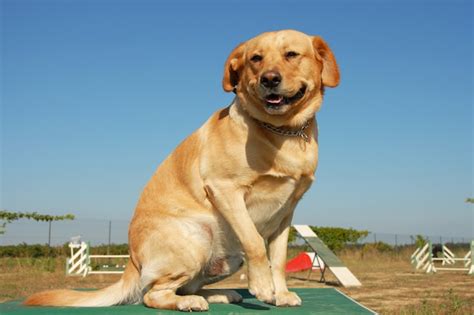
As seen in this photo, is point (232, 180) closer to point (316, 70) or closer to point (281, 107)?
point (281, 107)

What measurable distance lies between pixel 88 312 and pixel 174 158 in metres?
1.36

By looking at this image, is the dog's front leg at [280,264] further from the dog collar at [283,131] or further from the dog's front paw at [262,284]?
the dog collar at [283,131]

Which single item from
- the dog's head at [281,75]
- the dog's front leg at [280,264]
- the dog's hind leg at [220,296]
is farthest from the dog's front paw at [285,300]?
the dog's head at [281,75]

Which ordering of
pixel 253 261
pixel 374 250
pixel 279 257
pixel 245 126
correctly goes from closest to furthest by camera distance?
1. pixel 253 261
2. pixel 245 126
3. pixel 279 257
4. pixel 374 250

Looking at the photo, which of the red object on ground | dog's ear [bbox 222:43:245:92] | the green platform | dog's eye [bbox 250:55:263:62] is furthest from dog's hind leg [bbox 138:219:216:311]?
the red object on ground

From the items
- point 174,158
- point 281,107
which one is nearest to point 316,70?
point 281,107

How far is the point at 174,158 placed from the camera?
13.7 ft

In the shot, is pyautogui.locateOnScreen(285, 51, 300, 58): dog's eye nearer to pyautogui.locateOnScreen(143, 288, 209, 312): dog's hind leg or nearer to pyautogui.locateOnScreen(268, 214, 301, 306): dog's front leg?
pyautogui.locateOnScreen(268, 214, 301, 306): dog's front leg

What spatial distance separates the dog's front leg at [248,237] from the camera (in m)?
3.53

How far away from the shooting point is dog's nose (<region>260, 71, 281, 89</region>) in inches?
135

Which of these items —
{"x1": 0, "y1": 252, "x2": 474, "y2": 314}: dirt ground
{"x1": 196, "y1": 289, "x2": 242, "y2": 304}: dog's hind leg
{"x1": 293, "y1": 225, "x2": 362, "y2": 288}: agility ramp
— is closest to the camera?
{"x1": 196, "y1": 289, "x2": 242, "y2": 304}: dog's hind leg

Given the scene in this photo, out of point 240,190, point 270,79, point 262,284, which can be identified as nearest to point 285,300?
point 262,284

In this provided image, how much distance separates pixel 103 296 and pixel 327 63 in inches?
98.9

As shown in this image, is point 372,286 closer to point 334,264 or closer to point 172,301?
point 334,264
